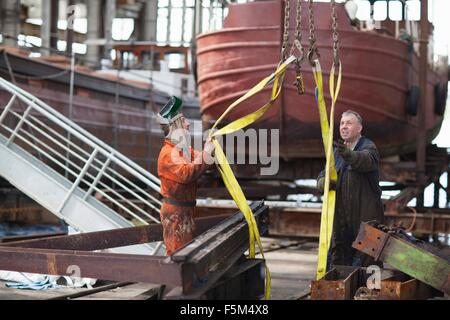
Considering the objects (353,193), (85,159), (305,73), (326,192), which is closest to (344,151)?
(326,192)

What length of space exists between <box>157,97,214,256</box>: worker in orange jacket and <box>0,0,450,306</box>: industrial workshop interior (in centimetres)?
1

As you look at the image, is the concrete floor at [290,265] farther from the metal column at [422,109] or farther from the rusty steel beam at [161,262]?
the metal column at [422,109]

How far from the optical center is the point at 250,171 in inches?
452

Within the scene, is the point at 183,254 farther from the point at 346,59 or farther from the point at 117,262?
the point at 346,59

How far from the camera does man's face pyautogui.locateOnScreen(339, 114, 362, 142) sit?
529 cm

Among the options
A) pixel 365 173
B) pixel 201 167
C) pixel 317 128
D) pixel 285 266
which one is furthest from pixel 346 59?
pixel 201 167

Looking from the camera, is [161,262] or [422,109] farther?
[422,109]

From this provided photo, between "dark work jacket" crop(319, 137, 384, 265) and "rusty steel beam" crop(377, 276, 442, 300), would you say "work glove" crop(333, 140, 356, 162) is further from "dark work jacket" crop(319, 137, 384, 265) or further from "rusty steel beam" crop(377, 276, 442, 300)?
"rusty steel beam" crop(377, 276, 442, 300)

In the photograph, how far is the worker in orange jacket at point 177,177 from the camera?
4.91 meters

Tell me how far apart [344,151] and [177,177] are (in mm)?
1139

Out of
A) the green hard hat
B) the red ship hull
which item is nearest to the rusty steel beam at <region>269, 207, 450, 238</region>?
the red ship hull

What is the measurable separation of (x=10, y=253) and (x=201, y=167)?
1.33 meters

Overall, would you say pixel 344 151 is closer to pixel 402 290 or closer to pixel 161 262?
pixel 402 290

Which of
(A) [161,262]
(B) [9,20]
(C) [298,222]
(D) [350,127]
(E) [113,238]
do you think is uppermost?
(B) [9,20]
